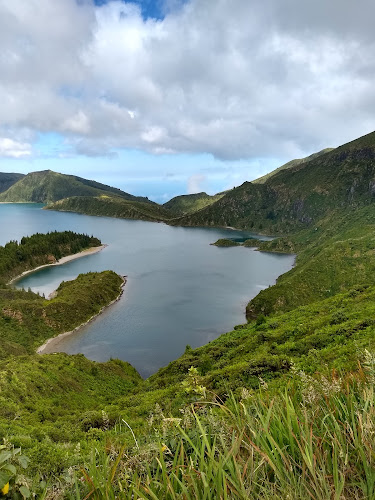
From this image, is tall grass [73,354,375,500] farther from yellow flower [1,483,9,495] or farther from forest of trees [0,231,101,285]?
forest of trees [0,231,101,285]

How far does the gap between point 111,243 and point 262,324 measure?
430ft

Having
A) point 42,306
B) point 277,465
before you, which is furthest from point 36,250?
point 277,465

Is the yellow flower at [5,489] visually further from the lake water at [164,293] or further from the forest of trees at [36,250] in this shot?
the forest of trees at [36,250]

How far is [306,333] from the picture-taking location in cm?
2208

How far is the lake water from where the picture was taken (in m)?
51.3

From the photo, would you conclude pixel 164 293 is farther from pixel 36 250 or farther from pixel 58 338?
pixel 36 250

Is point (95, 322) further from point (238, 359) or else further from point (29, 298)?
point (238, 359)

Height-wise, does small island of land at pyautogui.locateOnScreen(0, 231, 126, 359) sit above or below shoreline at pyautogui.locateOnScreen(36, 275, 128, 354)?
above

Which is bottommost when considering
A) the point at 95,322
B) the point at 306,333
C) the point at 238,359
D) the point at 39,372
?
the point at 95,322

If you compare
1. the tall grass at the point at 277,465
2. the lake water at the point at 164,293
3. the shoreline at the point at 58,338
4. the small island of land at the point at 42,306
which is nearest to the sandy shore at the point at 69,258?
the small island of land at the point at 42,306

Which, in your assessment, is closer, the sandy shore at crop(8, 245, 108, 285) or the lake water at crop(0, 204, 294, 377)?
the lake water at crop(0, 204, 294, 377)

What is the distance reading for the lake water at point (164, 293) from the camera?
51281mm

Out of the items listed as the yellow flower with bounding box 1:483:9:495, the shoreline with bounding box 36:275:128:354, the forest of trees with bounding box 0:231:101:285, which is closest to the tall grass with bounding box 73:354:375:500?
the yellow flower with bounding box 1:483:9:495

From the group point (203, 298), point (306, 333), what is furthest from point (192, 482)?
point (203, 298)
